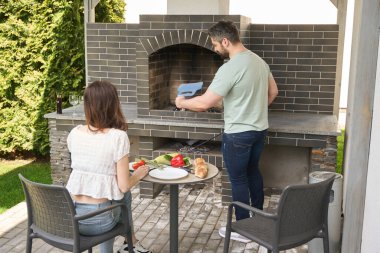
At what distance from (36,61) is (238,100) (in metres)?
3.89

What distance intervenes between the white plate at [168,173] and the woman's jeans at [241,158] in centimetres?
71

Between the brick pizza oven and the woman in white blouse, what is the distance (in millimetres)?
2060

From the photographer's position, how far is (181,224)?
4875mm

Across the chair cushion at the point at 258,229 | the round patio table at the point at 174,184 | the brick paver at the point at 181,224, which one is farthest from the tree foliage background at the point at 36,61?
the chair cushion at the point at 258,229

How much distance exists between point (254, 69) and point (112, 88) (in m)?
1.32

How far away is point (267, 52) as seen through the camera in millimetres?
5820

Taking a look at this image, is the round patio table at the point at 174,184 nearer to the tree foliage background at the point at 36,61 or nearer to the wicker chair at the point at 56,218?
the wicker chair at the point at 56,218

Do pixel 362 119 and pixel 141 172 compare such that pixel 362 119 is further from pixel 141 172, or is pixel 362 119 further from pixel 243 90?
pixel 141 172

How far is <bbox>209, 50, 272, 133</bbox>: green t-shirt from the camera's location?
13.1 feet

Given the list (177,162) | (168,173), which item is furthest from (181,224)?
(168,173)

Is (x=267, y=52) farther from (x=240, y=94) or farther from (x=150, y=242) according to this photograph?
(x=150, y=242)

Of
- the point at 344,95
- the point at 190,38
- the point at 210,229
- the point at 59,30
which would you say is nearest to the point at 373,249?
the point at 210,229

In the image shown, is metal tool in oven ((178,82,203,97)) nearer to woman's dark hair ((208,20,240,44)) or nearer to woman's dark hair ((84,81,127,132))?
woman's dark hair ((208,20,240,44))

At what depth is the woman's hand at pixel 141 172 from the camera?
344 cm
